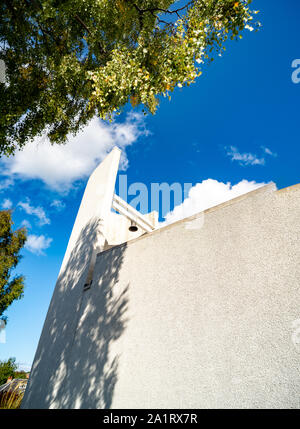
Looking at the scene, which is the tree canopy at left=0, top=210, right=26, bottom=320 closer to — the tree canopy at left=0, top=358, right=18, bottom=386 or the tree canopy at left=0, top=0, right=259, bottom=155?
the tree canopy at left=0, top=358, right=18, bottom=386

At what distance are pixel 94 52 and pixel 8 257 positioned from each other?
1466 centimetres

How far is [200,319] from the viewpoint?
146 inches

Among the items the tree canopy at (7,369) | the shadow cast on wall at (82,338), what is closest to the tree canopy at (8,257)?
the tree canopy at (7,369)

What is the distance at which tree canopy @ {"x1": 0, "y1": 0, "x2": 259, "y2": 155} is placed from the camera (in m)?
4.63

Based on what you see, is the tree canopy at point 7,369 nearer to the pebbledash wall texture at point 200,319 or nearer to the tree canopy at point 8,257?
the tree canopy at point 8,257

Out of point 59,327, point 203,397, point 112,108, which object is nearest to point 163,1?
point 112,108

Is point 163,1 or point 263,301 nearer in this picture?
point 263,301

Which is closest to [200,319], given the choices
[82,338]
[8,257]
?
[82,338]

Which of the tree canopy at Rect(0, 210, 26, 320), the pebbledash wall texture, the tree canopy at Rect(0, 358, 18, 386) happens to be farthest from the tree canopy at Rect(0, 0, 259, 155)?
the tree canopy at Rect(0, 358, 18, 386)

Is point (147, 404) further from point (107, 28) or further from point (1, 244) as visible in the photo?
point (1, 244)

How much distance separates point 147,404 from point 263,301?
2801 millimetres

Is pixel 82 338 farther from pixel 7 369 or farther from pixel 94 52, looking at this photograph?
pixel 7 369

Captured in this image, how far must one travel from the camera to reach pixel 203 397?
10.5 ft

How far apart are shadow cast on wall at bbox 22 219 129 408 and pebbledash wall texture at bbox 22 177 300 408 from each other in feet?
0.13
